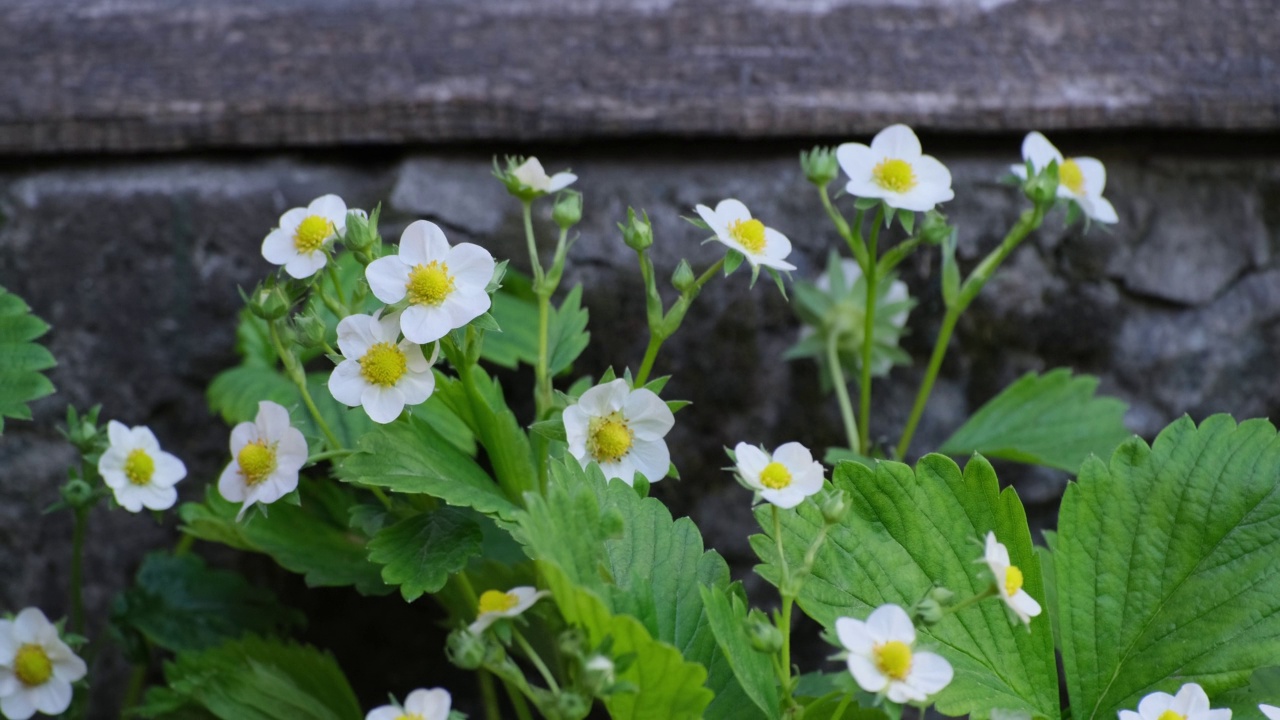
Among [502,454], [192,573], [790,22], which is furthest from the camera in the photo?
[790,22]

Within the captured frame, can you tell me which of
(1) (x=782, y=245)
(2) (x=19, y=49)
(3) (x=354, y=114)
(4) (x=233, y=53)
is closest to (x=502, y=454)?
(1) (x=782, y=245)

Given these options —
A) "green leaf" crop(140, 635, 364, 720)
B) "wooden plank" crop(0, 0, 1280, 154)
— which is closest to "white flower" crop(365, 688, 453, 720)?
"green leaf" crop(140, 635, 364, 720)

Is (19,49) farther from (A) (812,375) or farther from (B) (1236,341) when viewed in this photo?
(B) (1236,341)

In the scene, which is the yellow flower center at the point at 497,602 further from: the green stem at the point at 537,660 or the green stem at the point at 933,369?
the green stem at the point at 933,369

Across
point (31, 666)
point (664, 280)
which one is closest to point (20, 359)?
point (31, 666)

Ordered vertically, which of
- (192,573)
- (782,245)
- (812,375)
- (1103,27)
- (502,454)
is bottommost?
(192,573)

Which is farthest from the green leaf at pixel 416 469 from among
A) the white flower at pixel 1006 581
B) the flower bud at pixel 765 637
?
the white flower at pixel 1006 581

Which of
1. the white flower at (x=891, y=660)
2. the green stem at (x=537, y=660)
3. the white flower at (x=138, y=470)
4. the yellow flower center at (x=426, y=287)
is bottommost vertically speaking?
the white flower at (x=138, y=470)
